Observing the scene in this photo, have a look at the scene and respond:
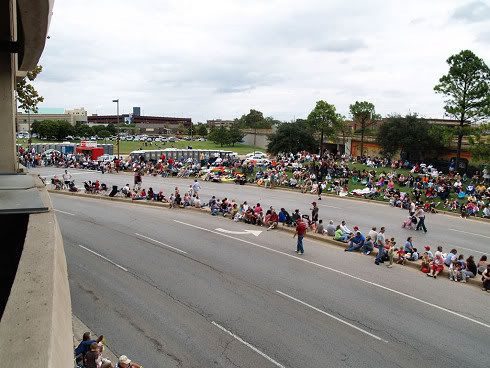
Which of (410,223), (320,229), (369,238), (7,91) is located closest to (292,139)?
(410,223)

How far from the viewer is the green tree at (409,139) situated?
49031 mm

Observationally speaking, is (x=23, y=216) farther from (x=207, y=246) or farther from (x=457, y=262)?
(x=457, y=262)

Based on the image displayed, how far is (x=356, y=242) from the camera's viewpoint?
1880 centimetres

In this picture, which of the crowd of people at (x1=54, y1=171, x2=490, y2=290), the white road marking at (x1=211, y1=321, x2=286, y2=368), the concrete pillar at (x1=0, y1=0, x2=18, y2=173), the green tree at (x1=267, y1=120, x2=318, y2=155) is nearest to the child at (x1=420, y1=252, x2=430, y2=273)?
the crowd of people at (x1=54, y1=171, x2=490, y2=290)

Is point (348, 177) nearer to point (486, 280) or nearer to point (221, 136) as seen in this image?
point (486, 280)

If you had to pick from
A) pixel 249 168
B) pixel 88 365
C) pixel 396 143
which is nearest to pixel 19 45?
pixel 88 365

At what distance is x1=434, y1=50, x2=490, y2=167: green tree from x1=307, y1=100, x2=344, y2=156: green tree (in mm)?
24971

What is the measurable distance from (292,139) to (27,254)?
58199 mm

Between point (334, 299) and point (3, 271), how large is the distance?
352 inches

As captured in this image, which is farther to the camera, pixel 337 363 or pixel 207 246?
pixel 207 246

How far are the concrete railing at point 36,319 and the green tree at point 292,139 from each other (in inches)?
2277

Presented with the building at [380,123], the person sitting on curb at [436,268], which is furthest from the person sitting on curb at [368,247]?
the building at [380,123]

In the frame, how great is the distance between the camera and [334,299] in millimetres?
13078

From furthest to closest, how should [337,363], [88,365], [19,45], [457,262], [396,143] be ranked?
[396,143], [457,262], [19,45], [337,363], [88,365]
